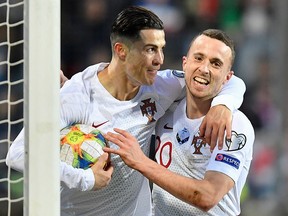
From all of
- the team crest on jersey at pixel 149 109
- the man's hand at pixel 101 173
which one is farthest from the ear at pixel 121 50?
the man's hand at pixel 101 173

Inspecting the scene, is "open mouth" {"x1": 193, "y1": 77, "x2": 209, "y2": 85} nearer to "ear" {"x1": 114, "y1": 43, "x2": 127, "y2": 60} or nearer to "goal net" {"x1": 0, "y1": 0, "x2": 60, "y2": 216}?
"ear" {"x1": 114, "y1": 43, "x2": 127, "y2": 60}

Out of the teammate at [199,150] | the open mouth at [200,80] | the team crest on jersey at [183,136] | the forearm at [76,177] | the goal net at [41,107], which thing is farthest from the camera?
the team crest on jersey at [183,136]

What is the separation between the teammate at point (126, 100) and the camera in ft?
15.5

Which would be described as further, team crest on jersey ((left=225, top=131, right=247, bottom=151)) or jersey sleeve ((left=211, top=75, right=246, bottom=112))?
jersey sleeve ((left=211, top=75, right=246, bottom=112))

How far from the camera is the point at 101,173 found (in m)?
4.43

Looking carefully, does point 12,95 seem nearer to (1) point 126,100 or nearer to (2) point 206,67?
(1) point 126,100

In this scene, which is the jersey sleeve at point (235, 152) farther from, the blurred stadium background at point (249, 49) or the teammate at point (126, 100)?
the blurred stadium background at point (249, 49)

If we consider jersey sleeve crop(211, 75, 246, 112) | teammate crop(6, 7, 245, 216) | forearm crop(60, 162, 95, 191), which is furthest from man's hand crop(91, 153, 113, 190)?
jersey sleeve crop(211, 75, 246, 112)

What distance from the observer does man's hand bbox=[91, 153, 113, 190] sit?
14.5ft

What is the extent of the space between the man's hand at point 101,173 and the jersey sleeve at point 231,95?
2.25 feet

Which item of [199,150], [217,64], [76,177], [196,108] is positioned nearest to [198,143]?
[199,150]

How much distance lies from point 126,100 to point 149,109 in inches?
5.3

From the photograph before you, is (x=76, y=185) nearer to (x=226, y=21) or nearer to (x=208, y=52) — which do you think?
(x=208, y=52)

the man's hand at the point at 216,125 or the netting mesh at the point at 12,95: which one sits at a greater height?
the man's hand at the point at 216,125
